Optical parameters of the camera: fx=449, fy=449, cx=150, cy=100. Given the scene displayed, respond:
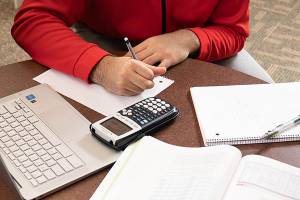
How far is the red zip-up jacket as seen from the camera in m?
1.05

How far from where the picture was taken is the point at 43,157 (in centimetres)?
78

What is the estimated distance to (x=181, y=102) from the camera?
94 cm

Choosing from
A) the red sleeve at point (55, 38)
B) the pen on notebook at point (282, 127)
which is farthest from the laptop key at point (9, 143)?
the pen on notebook at point (282, 127)

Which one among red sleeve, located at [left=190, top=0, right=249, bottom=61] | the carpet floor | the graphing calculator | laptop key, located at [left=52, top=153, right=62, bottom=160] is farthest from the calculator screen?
the carpet floor

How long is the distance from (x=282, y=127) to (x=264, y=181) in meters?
0.15

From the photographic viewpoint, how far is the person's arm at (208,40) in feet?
3.50

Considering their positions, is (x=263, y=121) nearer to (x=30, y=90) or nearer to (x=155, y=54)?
(x=155, y=54)

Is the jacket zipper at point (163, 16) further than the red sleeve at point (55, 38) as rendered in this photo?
Yes

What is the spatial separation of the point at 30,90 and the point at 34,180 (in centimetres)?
27

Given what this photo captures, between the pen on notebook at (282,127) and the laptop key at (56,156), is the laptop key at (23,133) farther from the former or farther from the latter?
the pen on notebook at (282,127)

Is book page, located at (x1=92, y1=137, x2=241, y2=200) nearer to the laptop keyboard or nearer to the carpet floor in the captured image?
the laptop keyboard

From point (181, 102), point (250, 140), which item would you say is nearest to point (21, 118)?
point (181, 102)

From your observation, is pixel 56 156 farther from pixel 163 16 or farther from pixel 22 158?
pixel 163 16

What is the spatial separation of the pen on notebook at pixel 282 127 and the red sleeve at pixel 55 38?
1.33 feet
